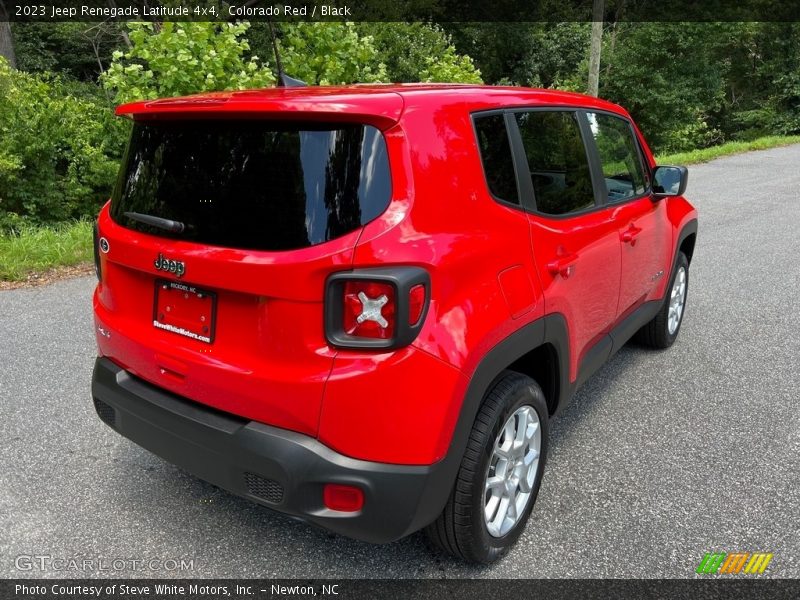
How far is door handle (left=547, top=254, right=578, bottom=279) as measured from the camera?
2520 mm

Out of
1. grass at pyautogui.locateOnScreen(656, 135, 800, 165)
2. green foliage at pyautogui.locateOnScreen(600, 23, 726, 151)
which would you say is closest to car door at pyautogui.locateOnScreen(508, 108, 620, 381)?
grass at pyautogui.locateOnScreen(656, 135, 800, 165)

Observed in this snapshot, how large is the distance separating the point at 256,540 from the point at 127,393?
76 cm

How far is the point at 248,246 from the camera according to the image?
1.99 meters

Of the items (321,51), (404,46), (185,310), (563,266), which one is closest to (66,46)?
(404,46)

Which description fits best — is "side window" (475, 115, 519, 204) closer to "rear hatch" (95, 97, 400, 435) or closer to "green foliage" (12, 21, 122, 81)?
"rear hatch" (95, 97, 400, 435)

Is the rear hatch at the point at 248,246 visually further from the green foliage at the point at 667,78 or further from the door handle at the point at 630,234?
the green foliage at the point at 667,78

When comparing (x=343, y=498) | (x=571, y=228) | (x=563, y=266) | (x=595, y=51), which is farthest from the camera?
(x=595, y=51)

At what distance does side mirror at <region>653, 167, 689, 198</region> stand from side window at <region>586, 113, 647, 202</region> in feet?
0.29

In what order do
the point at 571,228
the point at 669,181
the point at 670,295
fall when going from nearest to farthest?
the point at 571,228 < the point at 669,181 < the point at 670,295

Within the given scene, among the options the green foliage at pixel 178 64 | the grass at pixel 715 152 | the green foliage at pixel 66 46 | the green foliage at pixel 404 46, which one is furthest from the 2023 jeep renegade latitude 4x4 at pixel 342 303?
the green foliage at pixel 66 46

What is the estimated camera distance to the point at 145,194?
2.35 metres

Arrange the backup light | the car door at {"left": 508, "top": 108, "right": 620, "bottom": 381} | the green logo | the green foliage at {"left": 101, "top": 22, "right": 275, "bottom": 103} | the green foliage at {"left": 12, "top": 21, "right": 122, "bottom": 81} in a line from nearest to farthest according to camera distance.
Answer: the backup light → the green logo → the car door at {"left": 508, "top": 108, "right": 620, "bottom": 381} → the green foliage at {"left": 101, "top": 22, "right": 275, "bottom": 103} → the green foliage at {"left": 12, "top": 21, "right": 122, "bottom": 81}

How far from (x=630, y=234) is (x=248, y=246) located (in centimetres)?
214

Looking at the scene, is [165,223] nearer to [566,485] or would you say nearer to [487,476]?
[487,476]
